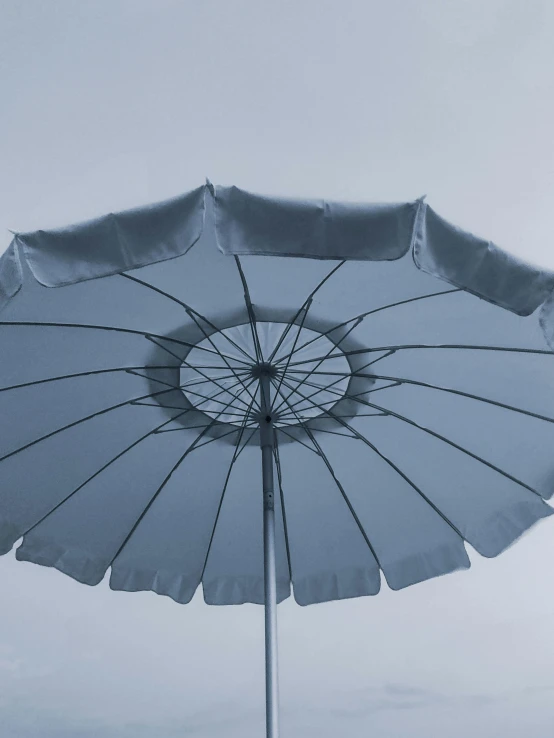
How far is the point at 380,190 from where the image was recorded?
729cm

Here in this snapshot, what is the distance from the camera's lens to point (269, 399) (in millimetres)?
3723

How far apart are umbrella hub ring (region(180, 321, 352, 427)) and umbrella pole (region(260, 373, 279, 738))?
0.04 metres

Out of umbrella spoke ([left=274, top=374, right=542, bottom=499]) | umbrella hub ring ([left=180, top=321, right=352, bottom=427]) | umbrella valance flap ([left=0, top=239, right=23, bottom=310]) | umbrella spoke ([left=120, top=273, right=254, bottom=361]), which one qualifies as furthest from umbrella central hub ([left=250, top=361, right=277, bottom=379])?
umbrella valance flap ([left=0, top=239, right=23, bottom=310])

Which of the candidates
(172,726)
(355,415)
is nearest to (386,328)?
(355,415)

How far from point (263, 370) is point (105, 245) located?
1.40 m

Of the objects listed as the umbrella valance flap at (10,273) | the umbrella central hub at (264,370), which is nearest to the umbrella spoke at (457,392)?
the umbrella central hub at (264,370)

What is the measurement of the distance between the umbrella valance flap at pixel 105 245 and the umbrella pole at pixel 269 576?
1.36 meters

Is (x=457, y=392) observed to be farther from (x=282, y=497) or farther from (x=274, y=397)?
(x=282, y=497)

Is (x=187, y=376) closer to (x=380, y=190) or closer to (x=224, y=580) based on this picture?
(x=224, y=580)

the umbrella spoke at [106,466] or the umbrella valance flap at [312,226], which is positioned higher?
the umbrella spoke at [106,466]

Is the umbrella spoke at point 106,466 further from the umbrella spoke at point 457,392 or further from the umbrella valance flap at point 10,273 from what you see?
the umbrella valance flap at point 10,273

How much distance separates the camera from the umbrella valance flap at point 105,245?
8.10 ft

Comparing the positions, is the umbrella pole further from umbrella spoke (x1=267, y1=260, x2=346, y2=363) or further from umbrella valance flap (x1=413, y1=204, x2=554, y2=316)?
umbrella valance flap (x1=413, y1=204, x2=554, y2=316)

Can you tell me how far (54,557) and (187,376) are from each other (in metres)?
1.24
